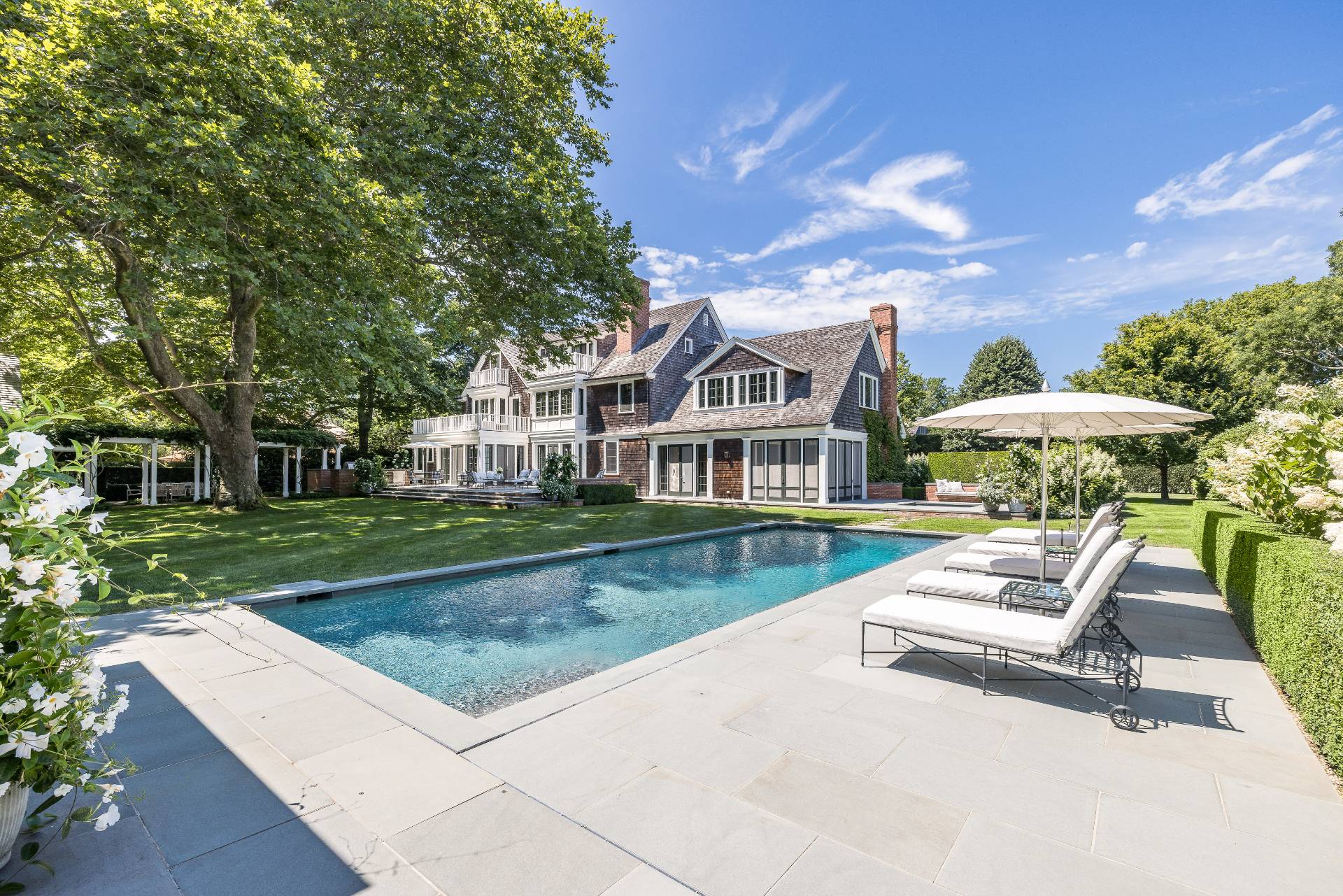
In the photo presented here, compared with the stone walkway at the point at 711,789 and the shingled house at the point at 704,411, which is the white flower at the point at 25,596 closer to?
the stone walkway at the point at 711,789

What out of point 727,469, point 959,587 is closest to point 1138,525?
point 959,587

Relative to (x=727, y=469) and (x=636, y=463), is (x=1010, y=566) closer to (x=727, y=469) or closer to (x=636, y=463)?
(x=727, y=469)

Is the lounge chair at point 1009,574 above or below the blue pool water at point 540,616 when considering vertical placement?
above

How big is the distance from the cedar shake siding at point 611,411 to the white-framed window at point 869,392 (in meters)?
9.40

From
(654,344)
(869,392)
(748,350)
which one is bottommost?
(869,392)

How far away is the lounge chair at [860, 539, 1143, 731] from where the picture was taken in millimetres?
3920

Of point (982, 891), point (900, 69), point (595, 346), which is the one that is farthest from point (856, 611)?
point (595, 346)

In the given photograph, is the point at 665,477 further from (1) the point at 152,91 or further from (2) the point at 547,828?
(2) the point at 547,828

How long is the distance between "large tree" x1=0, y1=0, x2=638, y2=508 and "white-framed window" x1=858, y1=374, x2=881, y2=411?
1185 centimetres

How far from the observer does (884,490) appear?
24.2 m

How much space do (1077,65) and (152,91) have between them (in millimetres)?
16998

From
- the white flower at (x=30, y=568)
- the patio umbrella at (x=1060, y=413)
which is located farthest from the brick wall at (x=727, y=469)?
the white flower at (x=30, y=568)

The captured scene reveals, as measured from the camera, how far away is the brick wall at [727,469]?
23.5m

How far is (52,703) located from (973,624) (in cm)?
505
